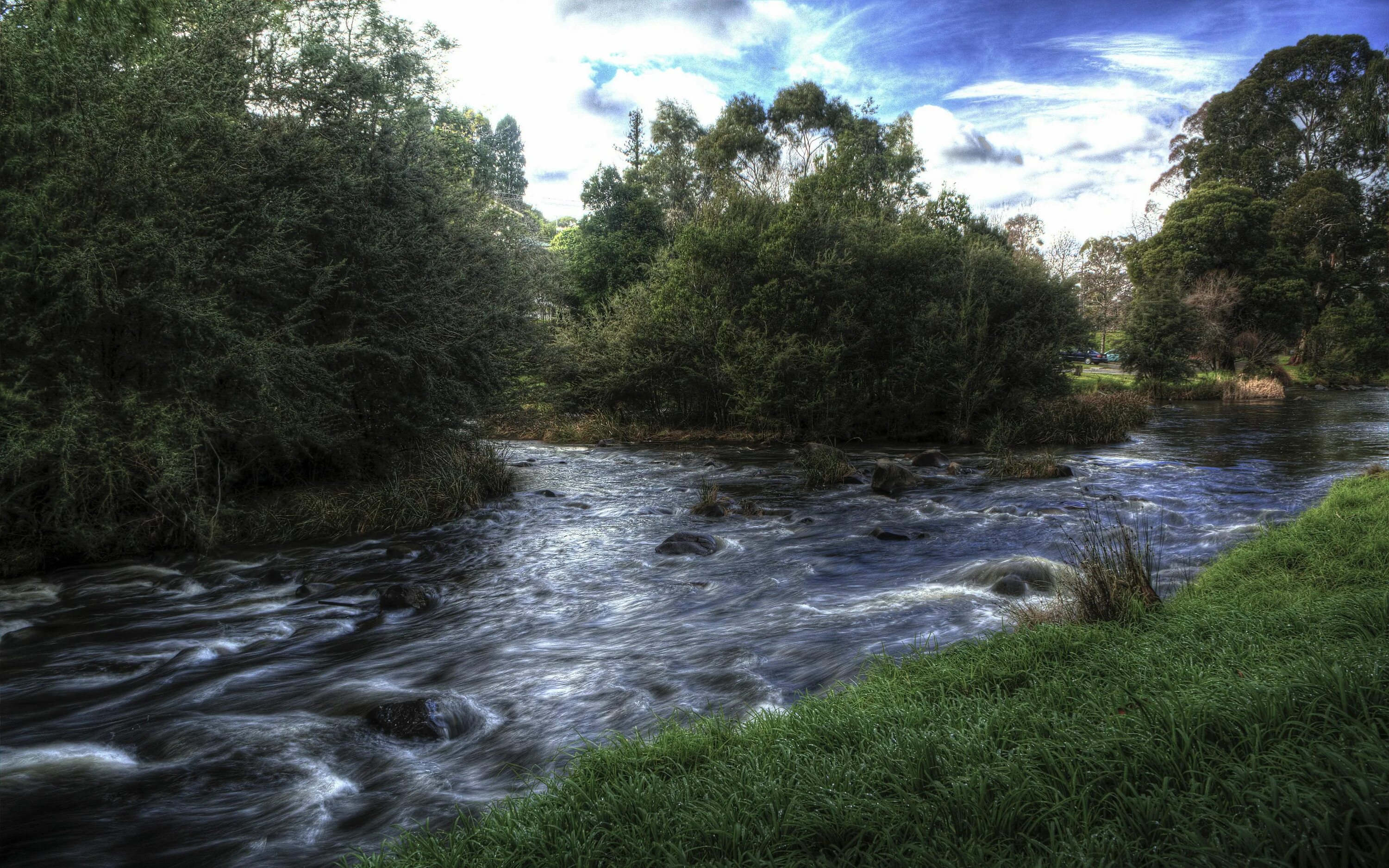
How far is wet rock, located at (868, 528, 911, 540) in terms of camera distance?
13.8m

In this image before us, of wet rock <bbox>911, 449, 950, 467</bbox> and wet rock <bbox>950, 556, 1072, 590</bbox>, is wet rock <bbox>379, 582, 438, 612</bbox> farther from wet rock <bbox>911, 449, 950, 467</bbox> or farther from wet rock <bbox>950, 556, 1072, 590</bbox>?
wet rock <bbox>911, 449, 950, 467</bbox>

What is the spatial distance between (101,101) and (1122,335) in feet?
153

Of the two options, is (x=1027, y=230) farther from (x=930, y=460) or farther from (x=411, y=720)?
(x=411, y=720)

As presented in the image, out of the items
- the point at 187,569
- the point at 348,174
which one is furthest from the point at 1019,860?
the point at 348,174

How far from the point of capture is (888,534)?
13.9 metres

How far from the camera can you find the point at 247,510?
1437 cm

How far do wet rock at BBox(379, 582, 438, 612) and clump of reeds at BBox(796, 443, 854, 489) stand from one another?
34.6 ft

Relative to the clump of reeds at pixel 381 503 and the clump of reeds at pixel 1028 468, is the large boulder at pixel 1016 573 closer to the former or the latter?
the clump of reeds at pixel 1028 468

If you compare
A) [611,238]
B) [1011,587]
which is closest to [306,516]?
[1011,587]

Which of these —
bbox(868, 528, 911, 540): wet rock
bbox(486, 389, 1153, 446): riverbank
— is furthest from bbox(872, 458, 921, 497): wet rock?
bbox(486, 389, 1153, 446): riverbank

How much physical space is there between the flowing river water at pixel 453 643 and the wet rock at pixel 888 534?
0.19 metres

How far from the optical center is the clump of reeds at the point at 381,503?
14305mm

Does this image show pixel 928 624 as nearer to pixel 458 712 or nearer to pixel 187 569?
pixel 458 712

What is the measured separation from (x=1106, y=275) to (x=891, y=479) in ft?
203
